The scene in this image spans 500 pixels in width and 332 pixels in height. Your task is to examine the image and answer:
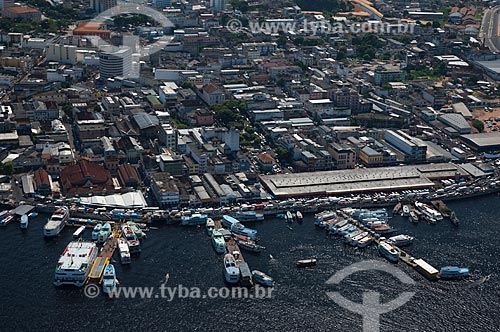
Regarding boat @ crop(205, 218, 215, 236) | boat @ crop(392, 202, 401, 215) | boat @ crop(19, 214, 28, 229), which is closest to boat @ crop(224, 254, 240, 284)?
boat @ crop(205, 218, 215, 236)

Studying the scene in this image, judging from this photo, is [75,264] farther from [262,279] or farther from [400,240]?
[400,240]

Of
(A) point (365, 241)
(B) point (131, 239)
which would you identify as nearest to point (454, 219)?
(A) point (365, 241)

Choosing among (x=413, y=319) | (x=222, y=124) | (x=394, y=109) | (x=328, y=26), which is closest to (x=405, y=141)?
(x=394, y=109)

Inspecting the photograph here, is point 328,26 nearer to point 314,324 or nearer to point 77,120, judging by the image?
point 77,120

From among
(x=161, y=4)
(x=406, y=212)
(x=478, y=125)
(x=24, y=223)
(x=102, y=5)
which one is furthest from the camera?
(x=161, y=4)

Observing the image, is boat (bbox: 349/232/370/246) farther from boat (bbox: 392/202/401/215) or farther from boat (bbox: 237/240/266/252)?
boat (bbox: 237/240/266/252)
